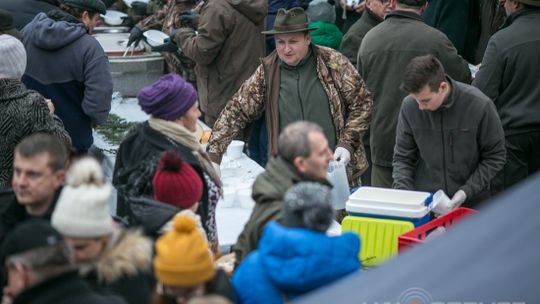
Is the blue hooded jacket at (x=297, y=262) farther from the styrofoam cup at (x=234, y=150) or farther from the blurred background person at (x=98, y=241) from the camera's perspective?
the styrofoam cup at (x=234, y=150)

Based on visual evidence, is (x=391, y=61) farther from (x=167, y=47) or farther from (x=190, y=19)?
(x=167, y=47)

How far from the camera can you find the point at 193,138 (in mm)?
4910

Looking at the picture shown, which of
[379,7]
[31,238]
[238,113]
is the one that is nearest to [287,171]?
[31,238]

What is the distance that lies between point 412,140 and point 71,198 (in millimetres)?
2564

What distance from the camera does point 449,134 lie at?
17.6 feet

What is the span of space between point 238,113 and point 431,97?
1.55 m

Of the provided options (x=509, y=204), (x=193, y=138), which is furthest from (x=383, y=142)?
(x=509, y=204)

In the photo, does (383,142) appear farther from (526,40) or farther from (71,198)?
(71,198)

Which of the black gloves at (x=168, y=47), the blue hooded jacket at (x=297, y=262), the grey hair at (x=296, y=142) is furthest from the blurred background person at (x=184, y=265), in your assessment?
the black gloves at (x=168, y=47)

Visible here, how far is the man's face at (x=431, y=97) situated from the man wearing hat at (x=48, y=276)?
2511mm

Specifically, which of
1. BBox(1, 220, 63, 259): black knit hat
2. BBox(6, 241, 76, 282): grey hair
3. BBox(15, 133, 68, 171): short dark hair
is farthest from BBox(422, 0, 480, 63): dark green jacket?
BBox(6, 241, 76, 282): grey hair

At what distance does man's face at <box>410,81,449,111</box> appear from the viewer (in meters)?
→ 5.20

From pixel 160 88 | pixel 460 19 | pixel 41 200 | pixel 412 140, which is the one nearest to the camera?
pixel 41 200

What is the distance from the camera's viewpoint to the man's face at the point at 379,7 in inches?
291
